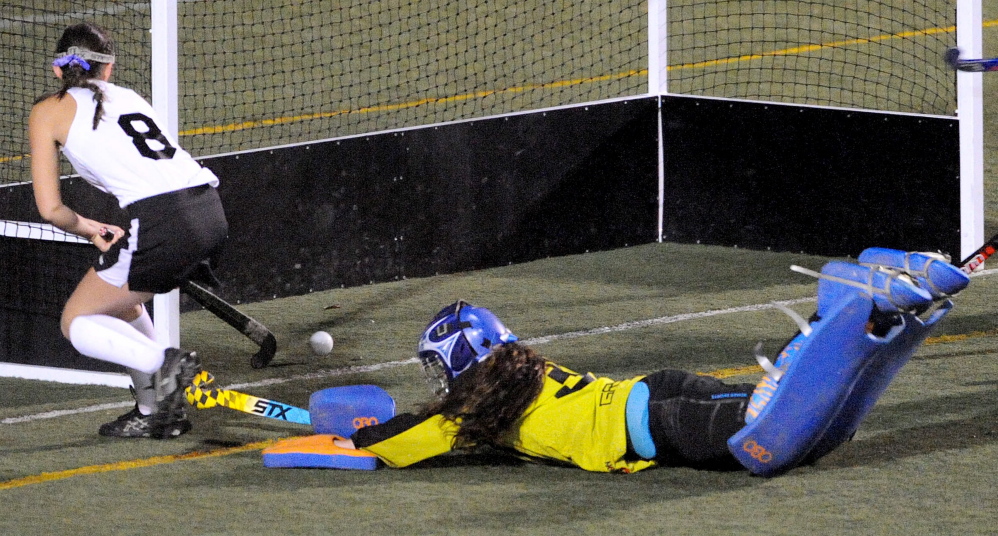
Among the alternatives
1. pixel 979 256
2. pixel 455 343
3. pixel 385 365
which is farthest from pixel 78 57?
pixel 979 256

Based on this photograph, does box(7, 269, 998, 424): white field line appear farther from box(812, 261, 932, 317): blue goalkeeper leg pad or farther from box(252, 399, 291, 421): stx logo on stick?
box(812, 261, 932, 317): blue goalkeeper leg pad

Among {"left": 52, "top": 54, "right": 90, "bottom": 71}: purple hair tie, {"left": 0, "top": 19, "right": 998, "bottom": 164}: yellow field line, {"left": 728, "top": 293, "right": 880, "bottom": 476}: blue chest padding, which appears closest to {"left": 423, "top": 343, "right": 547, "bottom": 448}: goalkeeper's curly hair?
{"left": 728, "top": 293, "right": 880, "bottom": 476}: blue chest padding

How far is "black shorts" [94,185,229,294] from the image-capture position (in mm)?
5406

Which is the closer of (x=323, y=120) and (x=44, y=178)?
(x=44, y=178)

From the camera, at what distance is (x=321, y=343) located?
6.80m

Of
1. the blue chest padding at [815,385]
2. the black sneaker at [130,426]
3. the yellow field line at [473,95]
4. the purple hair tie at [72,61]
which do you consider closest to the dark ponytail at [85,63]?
the purple hair tie at [72,61]

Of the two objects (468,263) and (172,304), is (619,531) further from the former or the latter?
(468,263)

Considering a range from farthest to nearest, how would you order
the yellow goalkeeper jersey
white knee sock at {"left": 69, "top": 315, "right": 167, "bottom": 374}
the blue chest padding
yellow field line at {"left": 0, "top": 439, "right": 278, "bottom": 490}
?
white knee sock at {"left": 69, "top": 315, "right": 167, "bottom": 374}, yellow field line at {"left": 0, "top": 439, "right": 278, "bottom": 490}, the yellow goalkeeper jersey, the blue chest padding

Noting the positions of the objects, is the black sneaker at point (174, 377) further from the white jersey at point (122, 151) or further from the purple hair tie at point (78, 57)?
the purple hair tie at point (78, 57)

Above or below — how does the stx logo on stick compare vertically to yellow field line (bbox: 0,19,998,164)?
below

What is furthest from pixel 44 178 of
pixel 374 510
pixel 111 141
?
pixel 374 510

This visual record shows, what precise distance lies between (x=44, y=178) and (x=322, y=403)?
3.95 feet

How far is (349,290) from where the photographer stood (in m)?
8.25

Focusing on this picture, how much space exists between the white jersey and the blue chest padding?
217 centimetres
